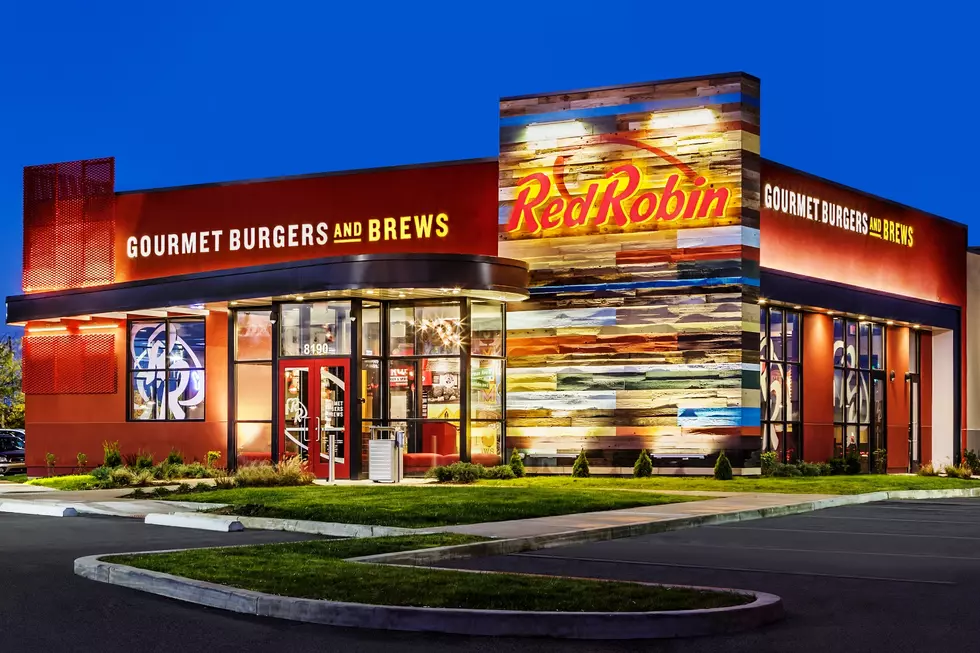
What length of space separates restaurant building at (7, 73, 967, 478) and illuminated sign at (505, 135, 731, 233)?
51 millimetres

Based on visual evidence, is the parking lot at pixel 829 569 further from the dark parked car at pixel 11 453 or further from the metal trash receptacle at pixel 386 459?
the dark parked car at pixel 11 453

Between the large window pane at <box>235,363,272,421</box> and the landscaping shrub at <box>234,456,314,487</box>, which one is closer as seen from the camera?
the landscaping shrub at <box>234,456,314,487</box>

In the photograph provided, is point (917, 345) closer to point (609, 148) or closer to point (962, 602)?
point (609, 148)

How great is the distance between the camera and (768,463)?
1283 inches

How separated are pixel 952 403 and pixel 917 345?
6.83 ft

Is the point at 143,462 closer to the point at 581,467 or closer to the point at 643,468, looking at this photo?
the point at 581,467

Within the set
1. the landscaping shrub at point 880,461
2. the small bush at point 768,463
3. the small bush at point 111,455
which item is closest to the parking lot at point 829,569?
the small bush at point 768,463

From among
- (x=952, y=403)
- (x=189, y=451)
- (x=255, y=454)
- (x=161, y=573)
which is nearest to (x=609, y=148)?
(x=255, y=454)

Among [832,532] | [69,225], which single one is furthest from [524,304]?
[69,225]

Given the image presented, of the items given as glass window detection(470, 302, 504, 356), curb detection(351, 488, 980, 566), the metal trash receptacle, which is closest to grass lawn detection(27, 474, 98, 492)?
the metal trash receptacle

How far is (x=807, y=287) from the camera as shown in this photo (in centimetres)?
3453

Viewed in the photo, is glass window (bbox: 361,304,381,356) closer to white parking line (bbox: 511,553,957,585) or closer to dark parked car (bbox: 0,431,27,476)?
dark parked car (bbox: 0,431,27,476)

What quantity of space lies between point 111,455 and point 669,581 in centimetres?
2532

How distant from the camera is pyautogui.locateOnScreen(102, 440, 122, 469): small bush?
35375mm
